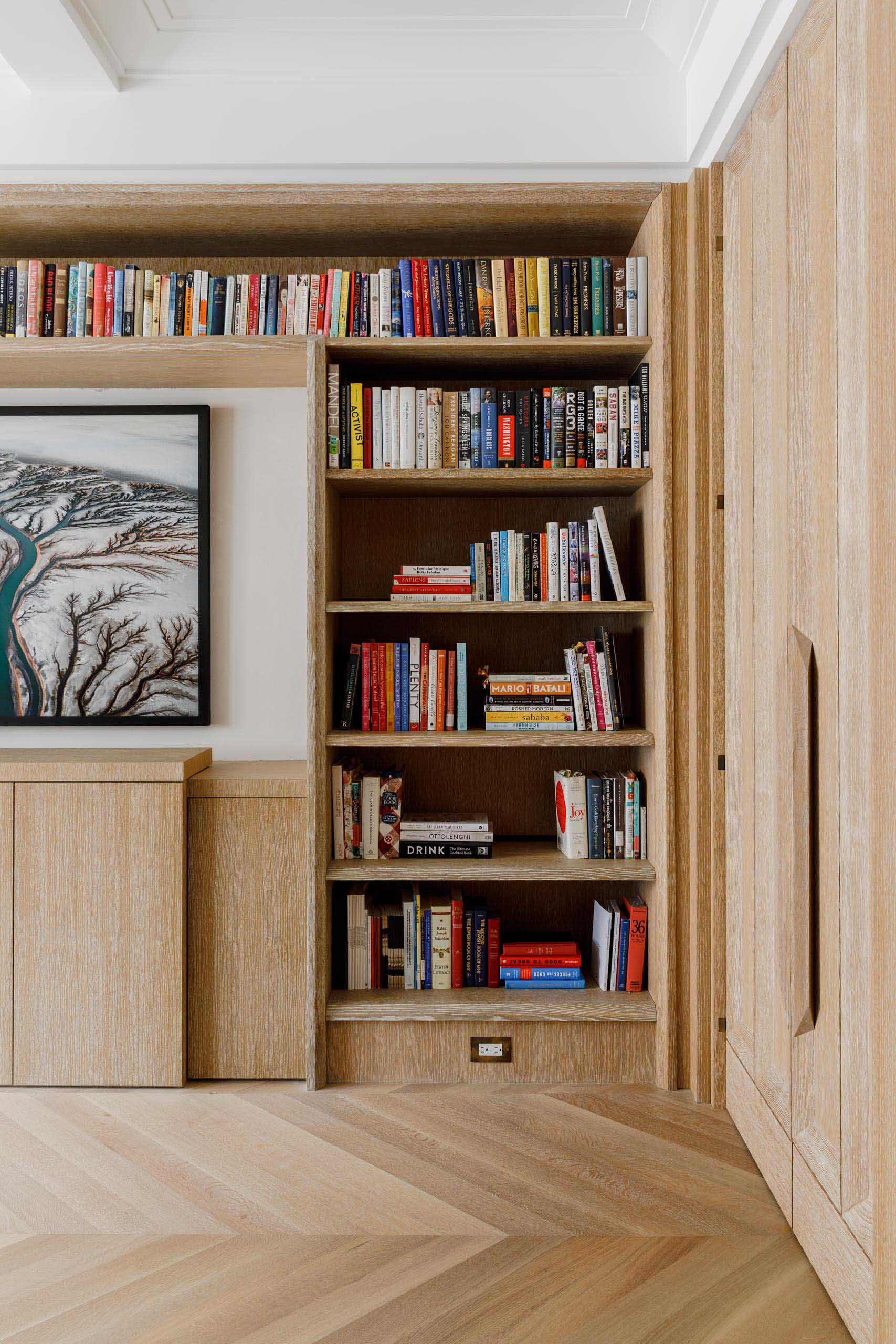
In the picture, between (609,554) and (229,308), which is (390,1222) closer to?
(609,554)

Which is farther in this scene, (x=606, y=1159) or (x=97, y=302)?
(x=97, y=302)

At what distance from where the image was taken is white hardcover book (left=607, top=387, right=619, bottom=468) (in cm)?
223

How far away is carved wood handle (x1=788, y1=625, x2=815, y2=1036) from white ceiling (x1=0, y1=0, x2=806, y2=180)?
1405 mm

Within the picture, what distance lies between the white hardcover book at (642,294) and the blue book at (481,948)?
1.55m

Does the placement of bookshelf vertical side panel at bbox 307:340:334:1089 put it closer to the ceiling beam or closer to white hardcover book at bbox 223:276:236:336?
white hardcover book at bbox 223:276:236:336

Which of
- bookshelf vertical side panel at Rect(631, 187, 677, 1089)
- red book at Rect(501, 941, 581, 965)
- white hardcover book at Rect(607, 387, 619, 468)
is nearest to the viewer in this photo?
bookshelf vertical side panel at Rect(631, 187, 677, 1089)

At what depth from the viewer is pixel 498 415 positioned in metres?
2.25

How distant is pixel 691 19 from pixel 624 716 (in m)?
1.69

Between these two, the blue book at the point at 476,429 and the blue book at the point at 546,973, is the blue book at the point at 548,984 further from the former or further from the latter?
the blue book at the point at 476,429

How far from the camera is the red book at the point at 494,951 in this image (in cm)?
234

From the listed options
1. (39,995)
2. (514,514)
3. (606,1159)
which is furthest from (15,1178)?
(514,514)

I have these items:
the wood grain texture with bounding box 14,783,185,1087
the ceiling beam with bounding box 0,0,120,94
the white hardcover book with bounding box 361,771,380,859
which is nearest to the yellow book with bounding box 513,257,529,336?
the ceiling beam with bounding box 0,0,120,94

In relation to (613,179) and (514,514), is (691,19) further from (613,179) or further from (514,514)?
(514,514)

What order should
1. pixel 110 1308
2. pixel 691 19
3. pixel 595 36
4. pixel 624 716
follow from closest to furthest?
pixel 110 1308
pixel 691 19
pixel 595 36
pixel 624 716
